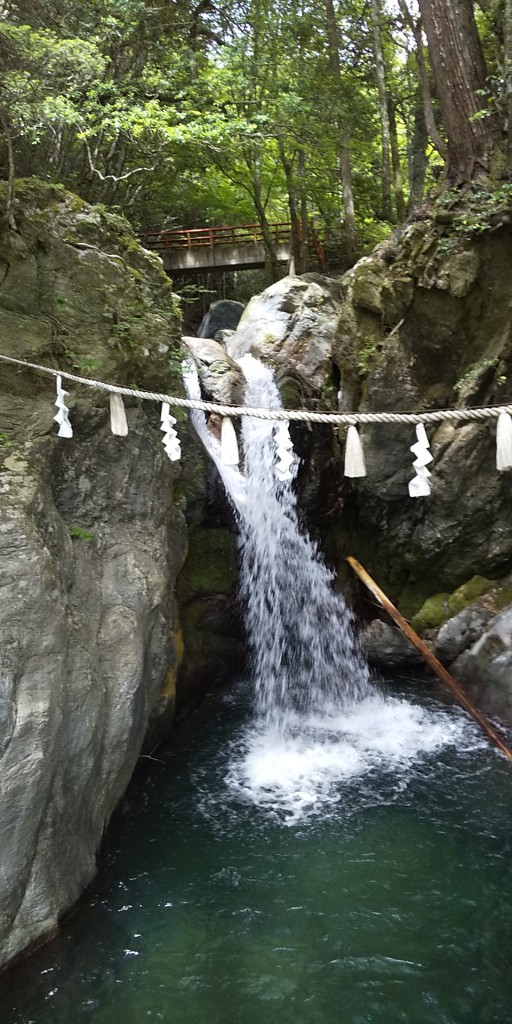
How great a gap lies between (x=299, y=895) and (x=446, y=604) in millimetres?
6478

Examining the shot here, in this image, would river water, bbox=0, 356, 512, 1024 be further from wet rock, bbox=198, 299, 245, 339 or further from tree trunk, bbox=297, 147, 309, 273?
tree trunk, bbox=297, 147, 309, 273

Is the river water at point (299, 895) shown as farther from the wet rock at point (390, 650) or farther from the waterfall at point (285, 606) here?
the wet rock at point (390, 650)

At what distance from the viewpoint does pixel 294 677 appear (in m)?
12.1

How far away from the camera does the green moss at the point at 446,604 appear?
11.7m

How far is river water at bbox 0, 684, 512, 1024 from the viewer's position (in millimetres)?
5477

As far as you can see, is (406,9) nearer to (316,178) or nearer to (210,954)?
(316,178)

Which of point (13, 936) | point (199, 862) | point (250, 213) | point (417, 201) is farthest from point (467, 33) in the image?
point (250, 213)

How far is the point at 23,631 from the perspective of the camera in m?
6.00

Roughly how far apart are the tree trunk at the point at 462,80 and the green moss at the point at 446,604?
707cm

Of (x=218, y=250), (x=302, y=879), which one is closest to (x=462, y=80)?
(x=302, y=879)

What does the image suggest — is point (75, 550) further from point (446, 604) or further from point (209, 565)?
point (446, 604)

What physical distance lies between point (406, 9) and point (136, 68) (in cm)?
876

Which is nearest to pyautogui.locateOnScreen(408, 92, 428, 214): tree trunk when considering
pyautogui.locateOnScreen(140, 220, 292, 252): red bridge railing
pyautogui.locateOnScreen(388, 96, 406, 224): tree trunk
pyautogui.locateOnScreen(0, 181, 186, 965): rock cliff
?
pyautogui.locateOnScreen(388, 96, 406, 224): tree trunk

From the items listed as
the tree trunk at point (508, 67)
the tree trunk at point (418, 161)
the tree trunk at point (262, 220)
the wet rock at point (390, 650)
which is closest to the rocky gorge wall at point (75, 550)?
the wet rock at point (390, 650)
